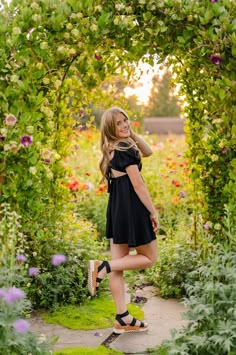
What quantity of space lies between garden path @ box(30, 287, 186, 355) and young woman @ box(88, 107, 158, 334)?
11 cm

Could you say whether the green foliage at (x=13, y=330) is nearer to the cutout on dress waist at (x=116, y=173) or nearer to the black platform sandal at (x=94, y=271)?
the black platform sandal at (x=94, y=271)

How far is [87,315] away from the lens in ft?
15.2

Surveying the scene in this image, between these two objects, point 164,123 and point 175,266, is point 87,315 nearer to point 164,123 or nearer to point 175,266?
point 175,266

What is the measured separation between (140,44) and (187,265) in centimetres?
192

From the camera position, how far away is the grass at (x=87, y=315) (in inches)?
176

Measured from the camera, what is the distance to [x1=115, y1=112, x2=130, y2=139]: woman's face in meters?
4.16

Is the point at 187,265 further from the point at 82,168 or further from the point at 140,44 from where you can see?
the point at 82,168

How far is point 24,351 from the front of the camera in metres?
3.14

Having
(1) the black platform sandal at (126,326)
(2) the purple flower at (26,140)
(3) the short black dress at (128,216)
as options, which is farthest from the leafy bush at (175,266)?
(2) the purple flower at (26,140)

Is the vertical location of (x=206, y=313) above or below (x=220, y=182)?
below

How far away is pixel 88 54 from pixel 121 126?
56cm

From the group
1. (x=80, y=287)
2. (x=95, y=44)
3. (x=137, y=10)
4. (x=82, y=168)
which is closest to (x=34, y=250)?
(x=80, y=287)

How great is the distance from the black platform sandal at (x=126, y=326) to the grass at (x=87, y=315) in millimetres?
188

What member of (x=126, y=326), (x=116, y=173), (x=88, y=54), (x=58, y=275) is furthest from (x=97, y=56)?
(x=126, y=326)
